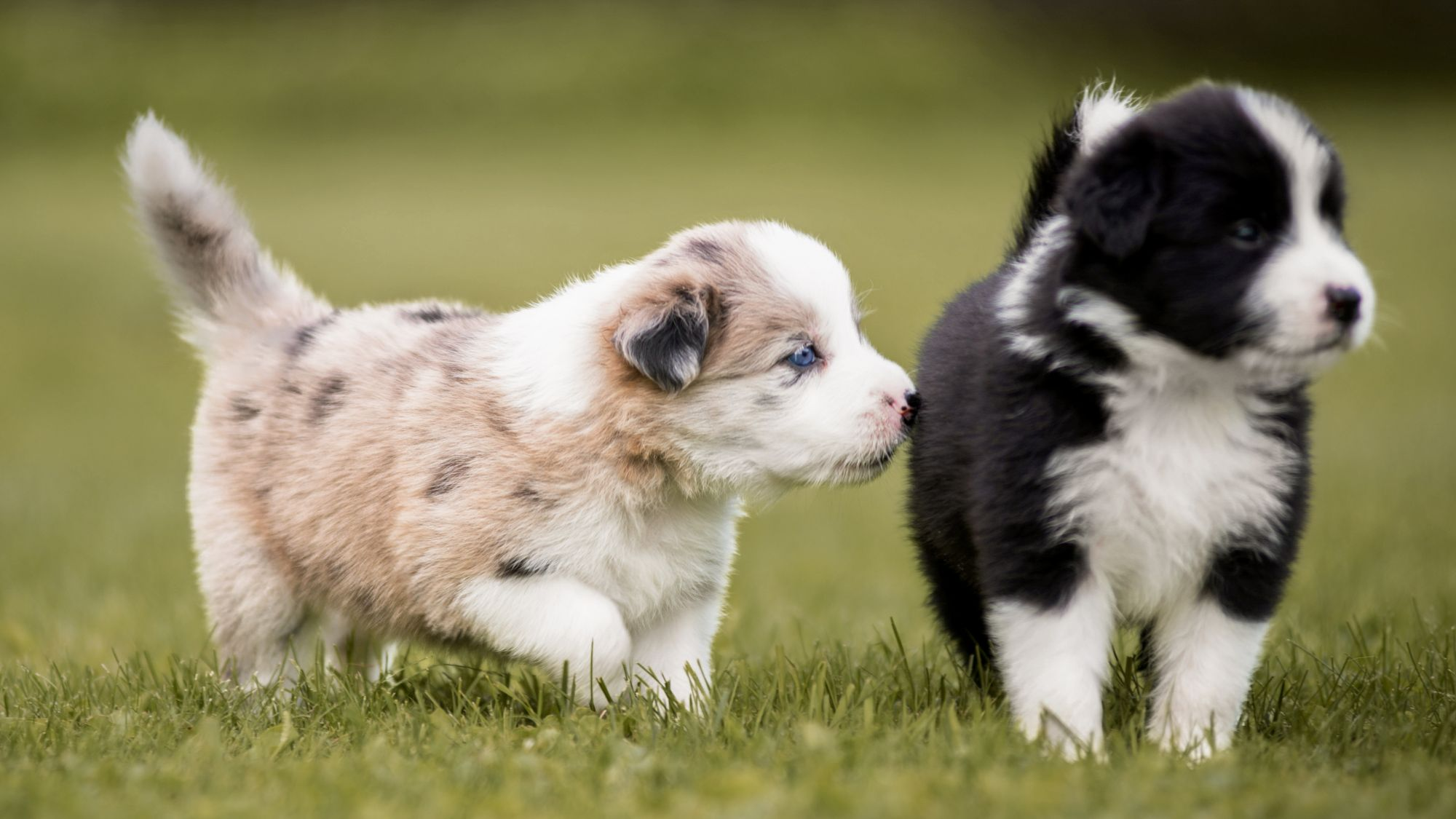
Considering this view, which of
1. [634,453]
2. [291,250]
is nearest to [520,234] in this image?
[291,250]

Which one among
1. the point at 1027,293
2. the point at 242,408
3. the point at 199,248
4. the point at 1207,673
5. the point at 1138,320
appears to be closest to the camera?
the point at 1138,320

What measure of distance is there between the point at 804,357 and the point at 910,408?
1.10 feet

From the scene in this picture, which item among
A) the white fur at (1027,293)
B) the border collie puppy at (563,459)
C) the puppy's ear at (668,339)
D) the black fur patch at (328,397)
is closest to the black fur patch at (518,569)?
the border collie puppy at (563,459)

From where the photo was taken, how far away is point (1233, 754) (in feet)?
10.9

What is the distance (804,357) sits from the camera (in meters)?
4.05

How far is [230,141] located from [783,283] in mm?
25047

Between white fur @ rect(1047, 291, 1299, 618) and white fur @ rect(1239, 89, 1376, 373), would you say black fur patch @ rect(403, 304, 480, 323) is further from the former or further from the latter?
white fur @ rect(1239, 89, 1376, 373)

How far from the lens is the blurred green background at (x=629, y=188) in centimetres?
740

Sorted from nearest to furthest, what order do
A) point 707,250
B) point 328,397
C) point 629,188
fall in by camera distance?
point 707,250 < point 328,397 < point 629,188

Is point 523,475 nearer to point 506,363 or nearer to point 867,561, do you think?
point 506,363

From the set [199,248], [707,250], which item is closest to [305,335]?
[199,248]

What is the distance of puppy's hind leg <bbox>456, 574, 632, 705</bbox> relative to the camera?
387 cm

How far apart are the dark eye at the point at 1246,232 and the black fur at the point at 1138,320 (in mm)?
17

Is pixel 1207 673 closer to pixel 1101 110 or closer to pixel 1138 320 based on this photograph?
pixel 1138 320
